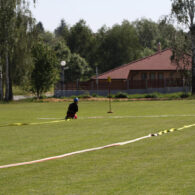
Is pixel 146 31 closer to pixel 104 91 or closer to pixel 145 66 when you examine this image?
pixel 145 66

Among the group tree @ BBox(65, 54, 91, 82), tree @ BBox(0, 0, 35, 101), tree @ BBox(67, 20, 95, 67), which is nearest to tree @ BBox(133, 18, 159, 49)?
tree @ BBox(67, 20, 95, 67)

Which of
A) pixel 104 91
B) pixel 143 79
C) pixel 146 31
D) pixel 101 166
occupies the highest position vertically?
pixel 146 31

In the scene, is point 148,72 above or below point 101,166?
above

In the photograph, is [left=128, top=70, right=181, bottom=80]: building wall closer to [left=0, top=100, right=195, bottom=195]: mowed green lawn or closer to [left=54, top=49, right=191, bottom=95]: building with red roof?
[left=54, top=49, right=191, bottom=95]: building with red roof

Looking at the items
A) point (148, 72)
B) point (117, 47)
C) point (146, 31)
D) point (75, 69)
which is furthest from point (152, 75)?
point (146, 31)

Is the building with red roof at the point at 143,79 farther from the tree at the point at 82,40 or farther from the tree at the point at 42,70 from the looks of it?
the tree at the point at 82,40

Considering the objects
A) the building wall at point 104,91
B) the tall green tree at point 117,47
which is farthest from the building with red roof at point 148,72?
the tall green tree at point 117,47

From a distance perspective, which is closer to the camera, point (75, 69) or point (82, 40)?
point (75, 69)

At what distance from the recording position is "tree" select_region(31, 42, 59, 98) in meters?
60.6

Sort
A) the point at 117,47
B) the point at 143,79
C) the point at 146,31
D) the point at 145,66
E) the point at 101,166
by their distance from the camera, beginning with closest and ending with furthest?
the point at 101,166
the point at 143,79
the point at 145,66
the point at 117,47
the point at 146,31

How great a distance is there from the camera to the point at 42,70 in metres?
61.2

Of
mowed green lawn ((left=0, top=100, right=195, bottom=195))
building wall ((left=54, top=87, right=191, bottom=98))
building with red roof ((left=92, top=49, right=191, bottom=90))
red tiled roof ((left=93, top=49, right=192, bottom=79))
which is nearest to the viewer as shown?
mowed green lawn ((left=0, top=100, right=195, bottom=195))

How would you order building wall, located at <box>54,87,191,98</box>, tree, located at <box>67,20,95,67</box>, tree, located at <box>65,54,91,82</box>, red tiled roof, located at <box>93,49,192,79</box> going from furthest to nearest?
tree, located at <box>67,20,95,67</box>, tree, located at <box>65,54,91,82</box>, red tiled roof, located at <box>93,49,192,79</box>, building wall, located at <box>54,87,191,98</box>

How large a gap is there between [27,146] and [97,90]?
170 ft
